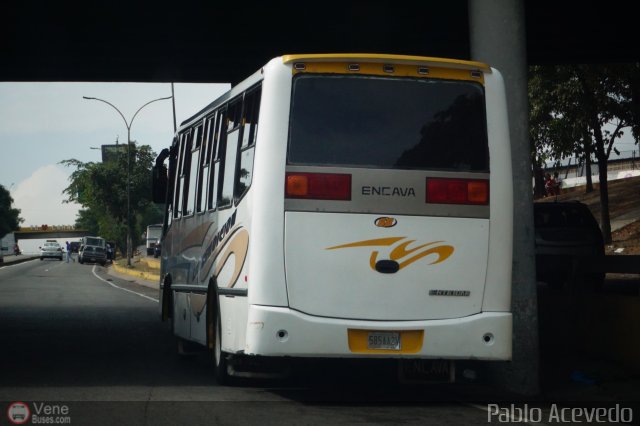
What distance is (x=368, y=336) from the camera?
10586 millimetres

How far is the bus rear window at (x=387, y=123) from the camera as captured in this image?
1075 centimetres

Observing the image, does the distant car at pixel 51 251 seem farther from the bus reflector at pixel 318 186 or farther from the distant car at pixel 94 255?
the bus reflector at pixel 318 186

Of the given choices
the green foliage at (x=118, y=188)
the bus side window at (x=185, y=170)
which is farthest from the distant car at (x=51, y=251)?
the bus side window at (x=185, y=170)

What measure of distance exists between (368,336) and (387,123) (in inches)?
75.7

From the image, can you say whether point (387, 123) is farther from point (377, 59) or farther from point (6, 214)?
point (6, 214)

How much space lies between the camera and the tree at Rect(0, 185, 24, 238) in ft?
550

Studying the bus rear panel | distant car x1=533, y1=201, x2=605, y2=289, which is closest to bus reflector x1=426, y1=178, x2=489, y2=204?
the bus rear panel

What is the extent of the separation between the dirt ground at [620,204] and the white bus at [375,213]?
72.3ft

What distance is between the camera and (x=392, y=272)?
35.0 ft

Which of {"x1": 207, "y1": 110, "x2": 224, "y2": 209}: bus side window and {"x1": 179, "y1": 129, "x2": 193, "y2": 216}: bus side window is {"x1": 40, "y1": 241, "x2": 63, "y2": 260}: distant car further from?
{"x1": 207, "y1": 110, "x2": 224, "y2": 209}: bus side window

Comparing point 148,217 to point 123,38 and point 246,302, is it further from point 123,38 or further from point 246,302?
point 246,302

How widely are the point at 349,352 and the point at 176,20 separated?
12112 mm

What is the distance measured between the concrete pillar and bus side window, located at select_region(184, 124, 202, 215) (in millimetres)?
3759

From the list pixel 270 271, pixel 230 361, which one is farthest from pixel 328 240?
pixel 230 361
